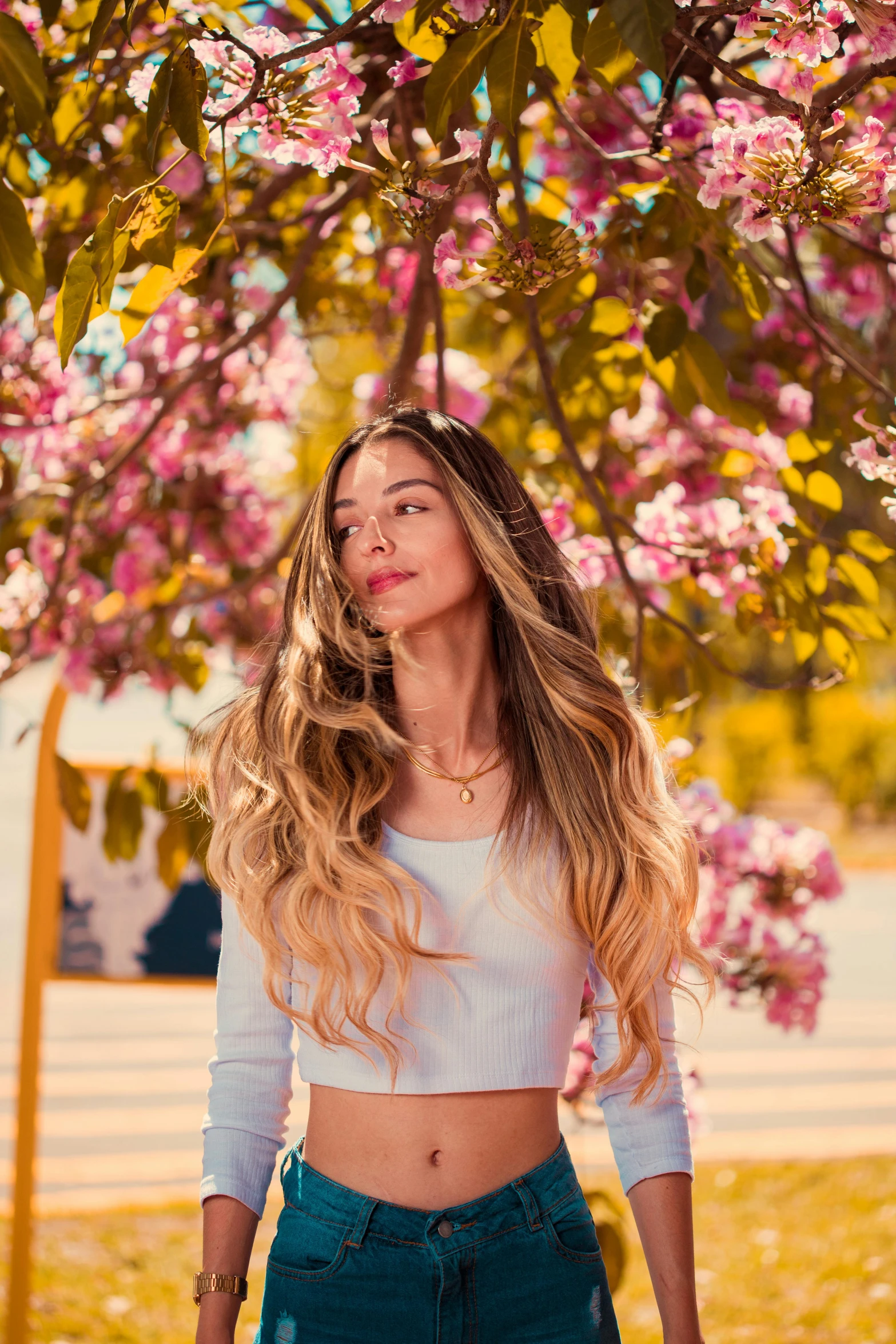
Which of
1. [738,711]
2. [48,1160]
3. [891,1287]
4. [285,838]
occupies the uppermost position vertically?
[738,711]

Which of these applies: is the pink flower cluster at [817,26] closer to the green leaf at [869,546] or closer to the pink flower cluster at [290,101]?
the pink flower cluster at [290,101]

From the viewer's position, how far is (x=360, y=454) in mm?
1872

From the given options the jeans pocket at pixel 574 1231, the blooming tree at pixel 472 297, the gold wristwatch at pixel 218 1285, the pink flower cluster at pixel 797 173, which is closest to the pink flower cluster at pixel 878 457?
the blooming tree at pixel 472 297

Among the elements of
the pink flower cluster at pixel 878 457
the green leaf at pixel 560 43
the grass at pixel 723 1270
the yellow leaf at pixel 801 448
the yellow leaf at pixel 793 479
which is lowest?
the grass at pixel 723 1270

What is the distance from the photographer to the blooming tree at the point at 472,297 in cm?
143

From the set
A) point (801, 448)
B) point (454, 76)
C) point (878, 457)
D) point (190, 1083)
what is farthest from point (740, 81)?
point (190, 1083)

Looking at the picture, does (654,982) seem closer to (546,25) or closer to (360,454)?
(360,454)

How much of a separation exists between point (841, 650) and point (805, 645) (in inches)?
3.2

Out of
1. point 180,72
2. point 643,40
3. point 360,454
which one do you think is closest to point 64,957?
point 360,454

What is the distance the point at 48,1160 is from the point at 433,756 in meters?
4.28

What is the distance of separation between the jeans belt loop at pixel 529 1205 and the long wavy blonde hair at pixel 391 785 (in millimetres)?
195

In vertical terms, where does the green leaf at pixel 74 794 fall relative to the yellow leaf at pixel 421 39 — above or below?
below

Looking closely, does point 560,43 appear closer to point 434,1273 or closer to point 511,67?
point 511,67

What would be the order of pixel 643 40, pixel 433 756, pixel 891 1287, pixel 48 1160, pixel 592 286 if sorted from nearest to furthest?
pixel 643 40
pixel 433 756
pixel 592 286
pixel 891 1287
pixel 48 1160
